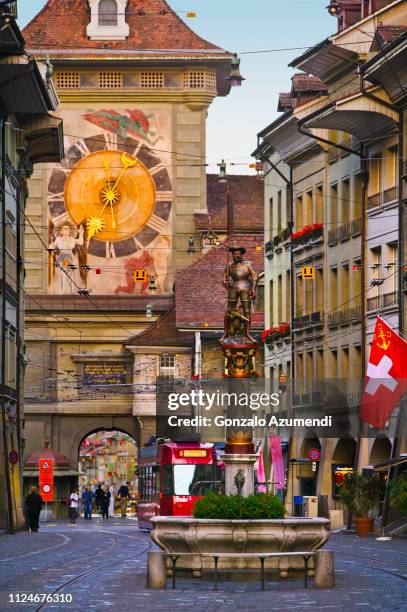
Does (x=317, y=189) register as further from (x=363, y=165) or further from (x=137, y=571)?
(x=137, y=571)

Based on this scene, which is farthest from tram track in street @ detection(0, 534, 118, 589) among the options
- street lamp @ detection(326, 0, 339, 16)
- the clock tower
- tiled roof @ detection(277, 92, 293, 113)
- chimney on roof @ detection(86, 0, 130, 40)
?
chimney on roof @ detection(86, 0, 130, 40)

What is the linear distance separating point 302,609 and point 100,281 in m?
69.7

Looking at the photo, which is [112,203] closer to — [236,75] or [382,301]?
[382,301]

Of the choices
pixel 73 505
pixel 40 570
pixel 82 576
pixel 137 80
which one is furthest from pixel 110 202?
pixel 82 576

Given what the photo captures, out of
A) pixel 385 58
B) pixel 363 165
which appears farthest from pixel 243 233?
pixel 385 58

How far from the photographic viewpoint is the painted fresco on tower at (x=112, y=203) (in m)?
92.6

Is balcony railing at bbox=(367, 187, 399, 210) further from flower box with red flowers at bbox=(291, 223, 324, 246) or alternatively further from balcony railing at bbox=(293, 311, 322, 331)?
balcony railing at bbox=(293, 311, 322, 331)

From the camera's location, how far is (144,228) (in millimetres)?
93062

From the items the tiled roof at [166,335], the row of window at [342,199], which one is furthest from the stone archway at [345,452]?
the tiled roof at [166,335]

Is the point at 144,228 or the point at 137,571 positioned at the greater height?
the point at 144,228

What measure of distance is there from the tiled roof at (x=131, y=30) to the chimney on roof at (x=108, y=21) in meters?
0.30

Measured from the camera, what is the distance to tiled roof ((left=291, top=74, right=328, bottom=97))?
245 feet

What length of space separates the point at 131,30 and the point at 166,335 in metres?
14.5

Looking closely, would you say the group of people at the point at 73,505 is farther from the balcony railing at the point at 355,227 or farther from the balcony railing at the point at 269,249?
the balcony railing at the point at 355,227
